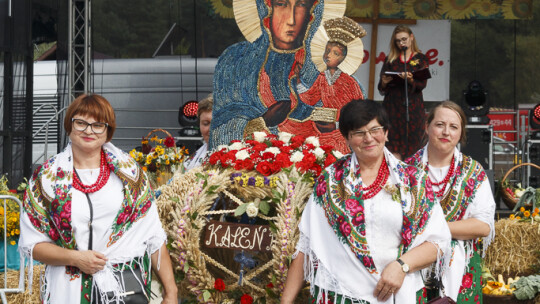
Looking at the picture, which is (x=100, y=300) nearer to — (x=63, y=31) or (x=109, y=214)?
(x=109, y=214)

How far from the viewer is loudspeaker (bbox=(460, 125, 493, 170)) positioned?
31.9 ft

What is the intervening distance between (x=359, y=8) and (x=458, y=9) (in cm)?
145

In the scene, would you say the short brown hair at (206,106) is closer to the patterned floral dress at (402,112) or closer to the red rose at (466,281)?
the patterned floral dress at (402,112)

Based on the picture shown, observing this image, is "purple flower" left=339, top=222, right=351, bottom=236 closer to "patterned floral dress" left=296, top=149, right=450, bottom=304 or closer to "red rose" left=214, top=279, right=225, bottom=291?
"patterned floral dress" left=296, top=149, right=450, bottom=304

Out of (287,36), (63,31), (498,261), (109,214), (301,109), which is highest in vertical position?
(63,31)

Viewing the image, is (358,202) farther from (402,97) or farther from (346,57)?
(402,97)

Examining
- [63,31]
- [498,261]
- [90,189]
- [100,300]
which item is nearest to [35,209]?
[90,189]

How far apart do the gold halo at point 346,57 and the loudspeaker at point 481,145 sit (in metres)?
4.70

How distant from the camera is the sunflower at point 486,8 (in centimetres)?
1180

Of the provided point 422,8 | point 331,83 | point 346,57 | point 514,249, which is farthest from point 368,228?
point 422,8

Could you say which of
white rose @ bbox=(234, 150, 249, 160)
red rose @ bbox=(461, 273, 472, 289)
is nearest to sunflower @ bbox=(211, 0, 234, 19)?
white rose @ bbox=(234, 150, 249, 160)

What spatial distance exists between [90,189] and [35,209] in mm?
225

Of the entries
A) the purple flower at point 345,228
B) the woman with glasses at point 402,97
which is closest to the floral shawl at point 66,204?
the purple flower at point 345,228

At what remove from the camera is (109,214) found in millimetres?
3150
